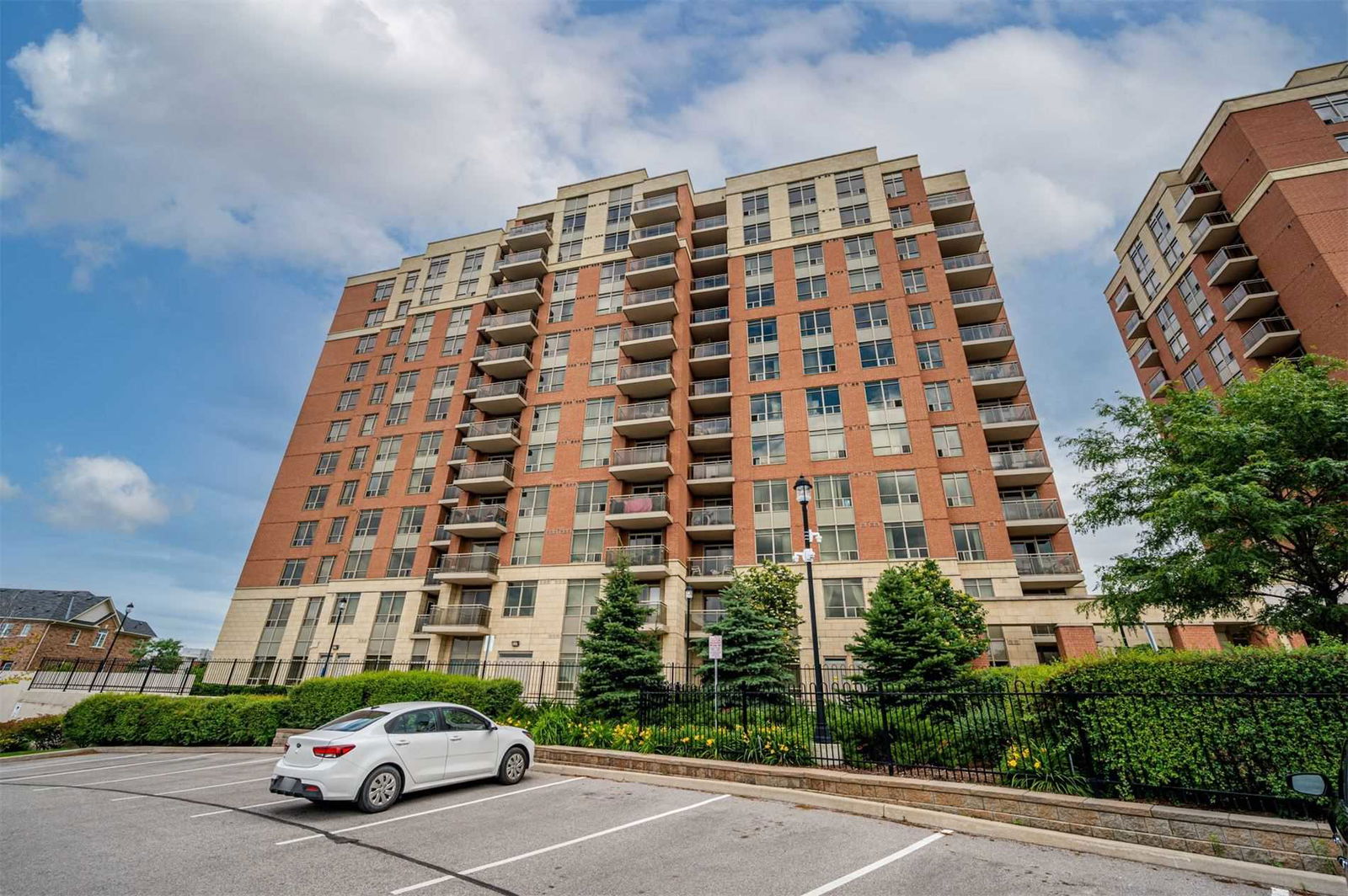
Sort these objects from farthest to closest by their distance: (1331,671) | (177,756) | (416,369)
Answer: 1. (416,369)
2. (177,756)
3. (1331,671)

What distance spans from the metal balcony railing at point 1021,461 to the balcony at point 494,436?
2960 cm

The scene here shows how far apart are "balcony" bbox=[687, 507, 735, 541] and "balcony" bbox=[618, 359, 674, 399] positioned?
8208mm

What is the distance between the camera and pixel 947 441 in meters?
31.8

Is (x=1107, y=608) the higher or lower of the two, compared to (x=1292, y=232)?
lower

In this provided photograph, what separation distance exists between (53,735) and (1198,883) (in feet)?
94.9

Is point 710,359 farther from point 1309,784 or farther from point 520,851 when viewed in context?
point 1309,784

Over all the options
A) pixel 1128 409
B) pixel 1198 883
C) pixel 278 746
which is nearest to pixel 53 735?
pixel 278 746

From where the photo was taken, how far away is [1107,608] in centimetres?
1852

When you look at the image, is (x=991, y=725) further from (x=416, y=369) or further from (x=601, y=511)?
(x=416, y=369)

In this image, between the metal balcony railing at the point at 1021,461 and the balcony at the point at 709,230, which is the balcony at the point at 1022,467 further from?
the balcony at the point at 709,230

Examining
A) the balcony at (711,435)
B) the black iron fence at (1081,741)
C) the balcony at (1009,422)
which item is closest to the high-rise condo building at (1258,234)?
the balcony at (1009,422)

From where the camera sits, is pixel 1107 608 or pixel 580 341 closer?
pixel 1107 608

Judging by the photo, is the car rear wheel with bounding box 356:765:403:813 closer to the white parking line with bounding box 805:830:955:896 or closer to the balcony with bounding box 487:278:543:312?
the white parking line with bounding box 805:830:955:896

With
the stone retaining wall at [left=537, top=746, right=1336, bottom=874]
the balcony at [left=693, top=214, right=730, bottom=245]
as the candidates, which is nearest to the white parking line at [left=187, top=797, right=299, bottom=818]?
the stone retaining wall at [left=537, top=746, right=1336, bottom=874]
